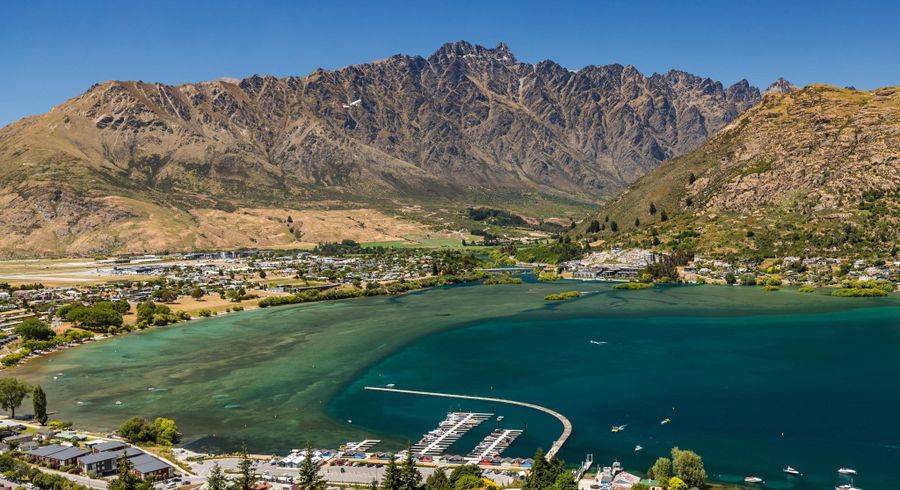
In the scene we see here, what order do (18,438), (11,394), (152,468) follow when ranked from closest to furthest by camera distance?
(152,468), (18,438), (11,394)

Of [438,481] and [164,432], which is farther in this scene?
[164,432]

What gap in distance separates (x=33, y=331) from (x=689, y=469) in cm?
10351

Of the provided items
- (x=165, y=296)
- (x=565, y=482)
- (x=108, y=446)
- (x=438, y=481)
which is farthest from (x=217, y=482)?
(x=165, y=296)

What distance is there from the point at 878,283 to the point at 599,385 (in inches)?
3803

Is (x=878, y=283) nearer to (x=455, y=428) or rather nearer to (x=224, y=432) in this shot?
(x=455, y=428)

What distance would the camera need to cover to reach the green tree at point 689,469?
5512cm

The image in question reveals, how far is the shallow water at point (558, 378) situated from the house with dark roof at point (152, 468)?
887 cm

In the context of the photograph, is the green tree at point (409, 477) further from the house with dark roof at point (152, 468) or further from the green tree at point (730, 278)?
the green tree at point (730, 278)

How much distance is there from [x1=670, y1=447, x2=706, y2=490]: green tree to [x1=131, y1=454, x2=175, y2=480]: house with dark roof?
→ 37940 millimetres

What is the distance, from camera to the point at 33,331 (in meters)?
119

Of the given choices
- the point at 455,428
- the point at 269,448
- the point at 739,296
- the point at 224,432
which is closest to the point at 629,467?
the point at 455,428

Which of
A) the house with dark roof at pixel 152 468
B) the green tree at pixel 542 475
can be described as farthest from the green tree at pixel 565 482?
the house with dark roof at pixel 152 468

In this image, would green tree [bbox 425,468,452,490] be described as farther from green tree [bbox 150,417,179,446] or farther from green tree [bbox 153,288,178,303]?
green tree [bbox 153,288,178,303]

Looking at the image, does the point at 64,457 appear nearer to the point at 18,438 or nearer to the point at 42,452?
the point at 42,452
